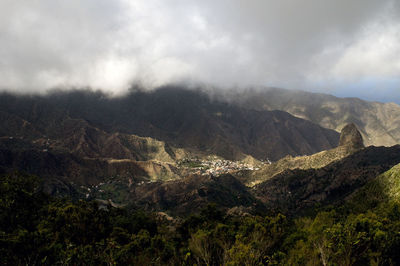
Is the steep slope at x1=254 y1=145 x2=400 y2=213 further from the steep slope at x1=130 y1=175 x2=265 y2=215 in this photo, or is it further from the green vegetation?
the green vegetation

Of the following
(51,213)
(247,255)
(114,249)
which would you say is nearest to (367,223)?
(247,255)

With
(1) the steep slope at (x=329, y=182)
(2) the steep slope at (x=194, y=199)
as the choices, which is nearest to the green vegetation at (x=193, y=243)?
(1) the steep slope at (x=329, y=182)

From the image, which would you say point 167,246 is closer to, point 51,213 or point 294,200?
point 51,213

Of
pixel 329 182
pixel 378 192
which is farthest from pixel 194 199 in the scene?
pixel 378 192

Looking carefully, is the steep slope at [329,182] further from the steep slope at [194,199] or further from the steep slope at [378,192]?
the steep slope at [378,192]

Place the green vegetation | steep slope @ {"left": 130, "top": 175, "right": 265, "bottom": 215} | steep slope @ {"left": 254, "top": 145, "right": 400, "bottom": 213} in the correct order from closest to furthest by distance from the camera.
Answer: the green vegetation → steep slope @ {"left": 254, "top": 145, "right": 400, "bottom": 213} → steep slope @ {"left": 130, "top": 175, "right": 265, "bottom": 215}

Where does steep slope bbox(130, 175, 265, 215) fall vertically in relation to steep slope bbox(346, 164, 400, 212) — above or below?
below

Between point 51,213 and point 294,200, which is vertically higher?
point 51,213

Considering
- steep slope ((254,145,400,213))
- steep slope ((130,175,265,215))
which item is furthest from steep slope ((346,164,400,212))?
steep slope ((130,175,265,215))
